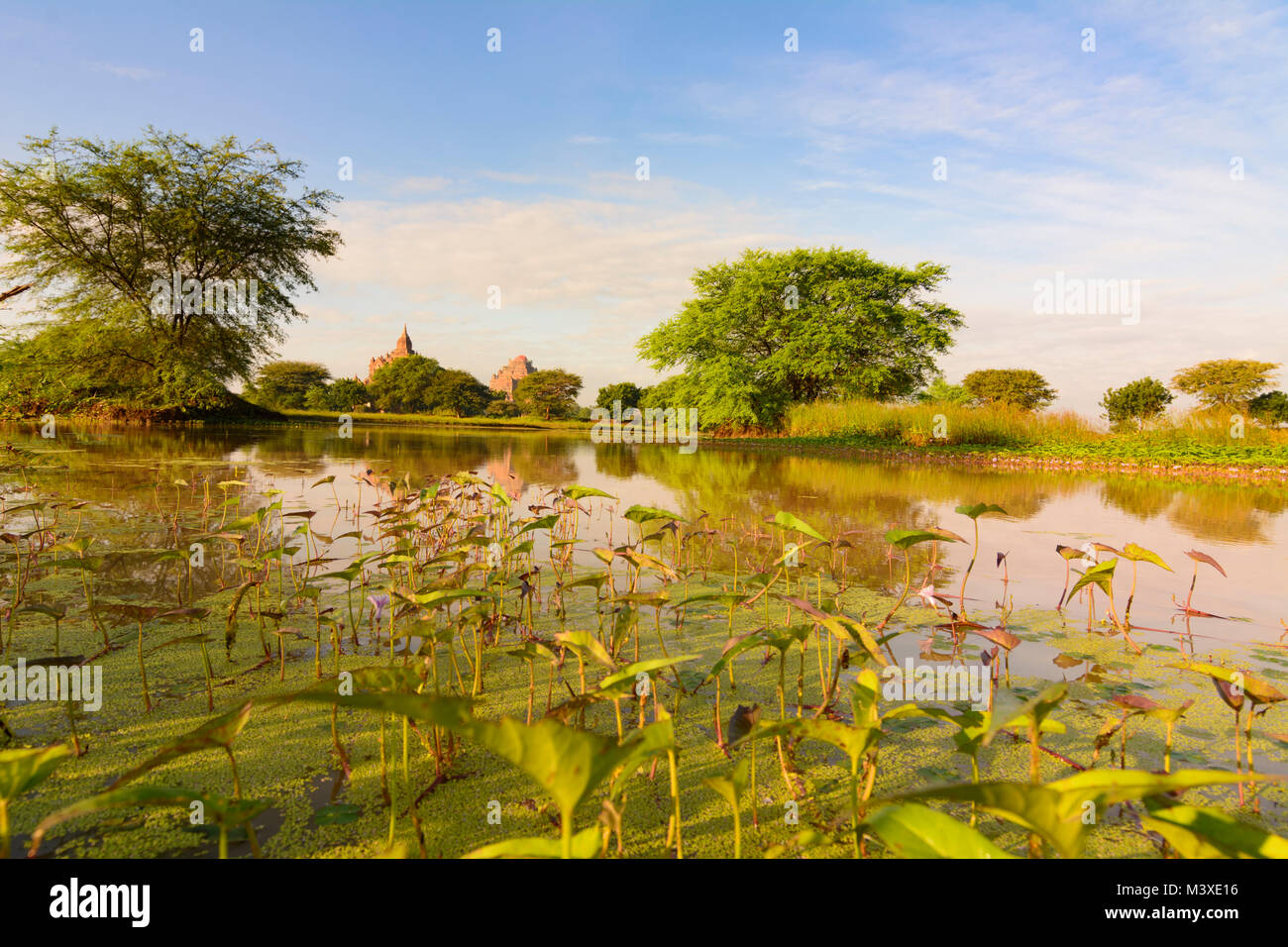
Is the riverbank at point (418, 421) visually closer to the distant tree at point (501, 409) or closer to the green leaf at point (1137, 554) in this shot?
the distant tree at point (501, 409)

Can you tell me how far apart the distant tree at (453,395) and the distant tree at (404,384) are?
100 cm

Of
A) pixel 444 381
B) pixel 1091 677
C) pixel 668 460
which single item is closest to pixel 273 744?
pixel 1091 677

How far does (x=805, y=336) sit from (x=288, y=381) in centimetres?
6452

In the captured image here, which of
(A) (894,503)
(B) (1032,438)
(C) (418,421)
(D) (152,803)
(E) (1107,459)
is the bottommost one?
(A) (894,503)

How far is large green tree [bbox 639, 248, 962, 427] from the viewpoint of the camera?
21703 mm

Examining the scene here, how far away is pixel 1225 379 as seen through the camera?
4644 centimetres

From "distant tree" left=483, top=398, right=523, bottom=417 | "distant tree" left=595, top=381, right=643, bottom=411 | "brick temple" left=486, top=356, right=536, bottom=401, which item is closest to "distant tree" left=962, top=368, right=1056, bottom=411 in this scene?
"distant tree" left=595, top=381, right=643, bottom=411

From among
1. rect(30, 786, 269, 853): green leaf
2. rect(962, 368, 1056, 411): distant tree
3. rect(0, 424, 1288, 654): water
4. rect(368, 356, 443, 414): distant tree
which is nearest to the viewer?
rect(30, 786, 269, 853): green leaf

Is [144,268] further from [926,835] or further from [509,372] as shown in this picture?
[509,372]

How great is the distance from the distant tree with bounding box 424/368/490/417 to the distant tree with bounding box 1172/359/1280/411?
216 feet

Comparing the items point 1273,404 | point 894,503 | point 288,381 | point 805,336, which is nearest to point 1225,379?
point 1273,404

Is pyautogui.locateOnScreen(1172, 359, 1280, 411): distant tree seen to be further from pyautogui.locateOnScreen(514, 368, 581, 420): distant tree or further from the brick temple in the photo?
the brick temple
